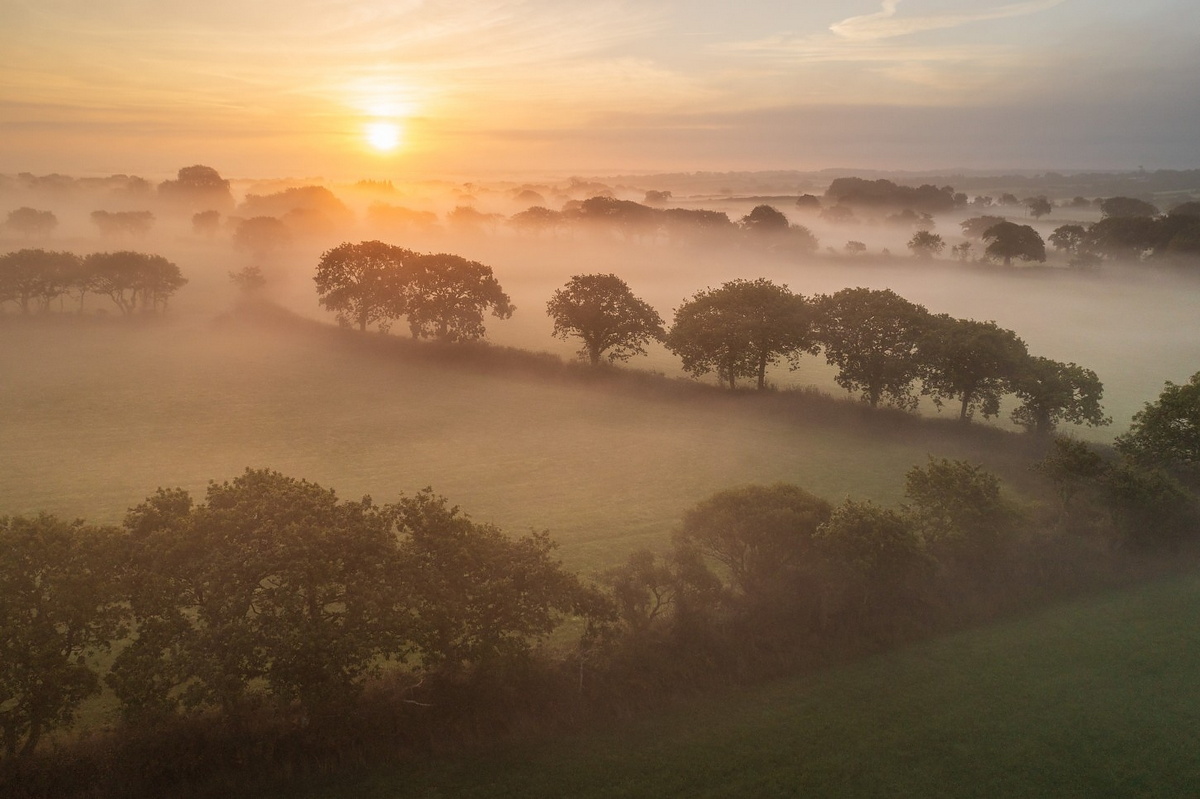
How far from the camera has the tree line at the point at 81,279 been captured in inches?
3066

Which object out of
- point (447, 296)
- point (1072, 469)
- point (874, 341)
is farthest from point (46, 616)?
point (447, 296)

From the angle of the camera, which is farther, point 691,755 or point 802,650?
point 802,650

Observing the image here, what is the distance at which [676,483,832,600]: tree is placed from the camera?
27.6 m

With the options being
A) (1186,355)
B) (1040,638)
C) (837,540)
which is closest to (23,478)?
(837,540)

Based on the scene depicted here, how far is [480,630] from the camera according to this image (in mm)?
22984

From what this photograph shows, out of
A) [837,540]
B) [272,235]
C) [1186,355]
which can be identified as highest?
[272,235]

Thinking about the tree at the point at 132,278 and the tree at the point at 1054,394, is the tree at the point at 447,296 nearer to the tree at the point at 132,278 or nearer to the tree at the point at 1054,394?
the tree at the point at 132,278

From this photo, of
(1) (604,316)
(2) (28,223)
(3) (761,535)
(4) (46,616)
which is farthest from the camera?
(2) (28,223)

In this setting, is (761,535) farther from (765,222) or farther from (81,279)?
(765,222)

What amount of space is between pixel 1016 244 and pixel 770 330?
9155cm

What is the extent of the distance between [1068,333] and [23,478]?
103332 mm

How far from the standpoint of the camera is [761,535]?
90.6 ft

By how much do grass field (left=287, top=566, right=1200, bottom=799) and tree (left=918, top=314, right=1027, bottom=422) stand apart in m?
26.5

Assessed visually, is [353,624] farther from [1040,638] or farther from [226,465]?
[226,465]
